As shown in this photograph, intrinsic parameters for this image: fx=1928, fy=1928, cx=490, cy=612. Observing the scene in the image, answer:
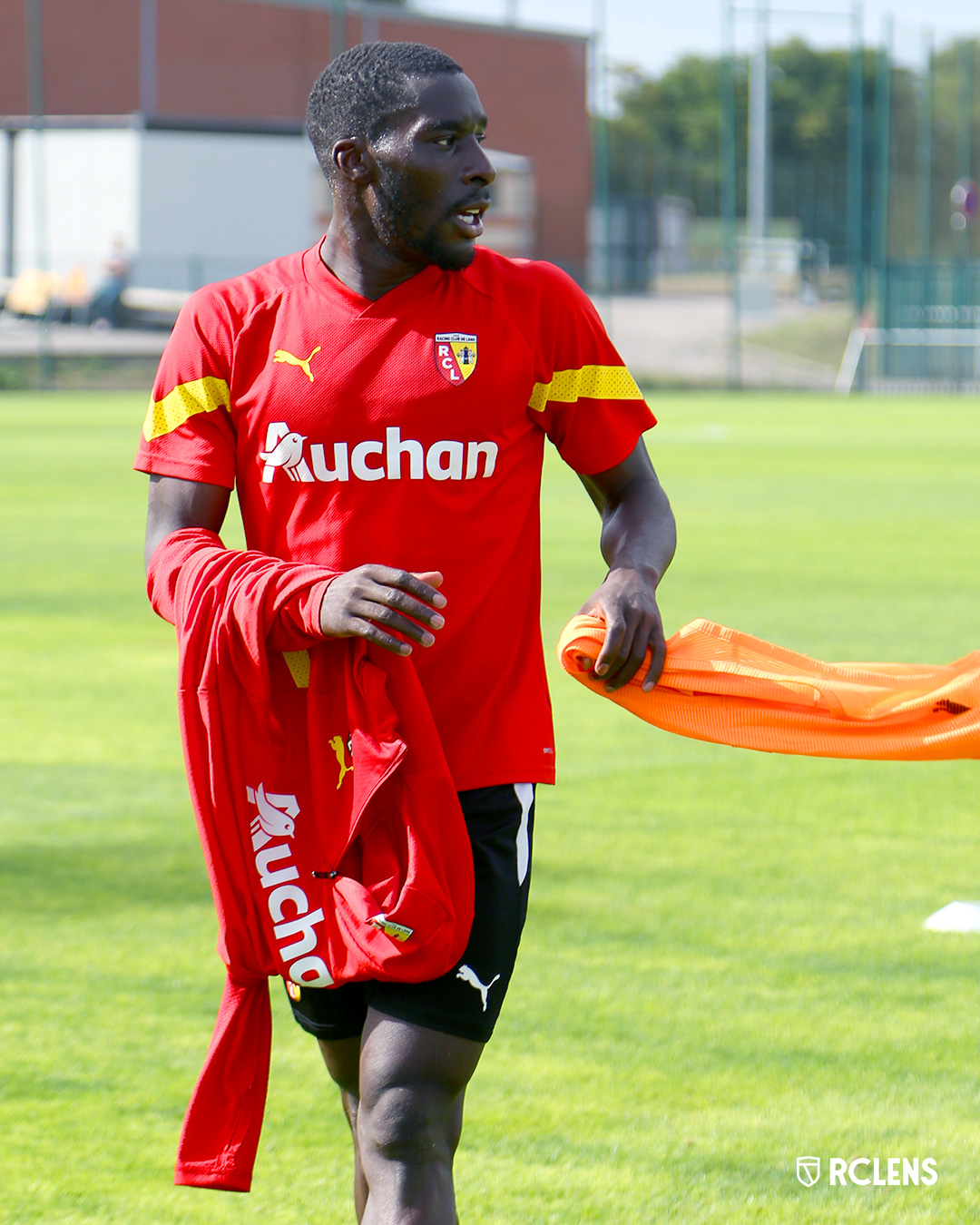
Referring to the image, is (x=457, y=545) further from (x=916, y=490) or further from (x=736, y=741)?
(x=916, y=490)

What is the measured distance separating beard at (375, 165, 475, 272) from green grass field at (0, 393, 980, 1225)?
181cm

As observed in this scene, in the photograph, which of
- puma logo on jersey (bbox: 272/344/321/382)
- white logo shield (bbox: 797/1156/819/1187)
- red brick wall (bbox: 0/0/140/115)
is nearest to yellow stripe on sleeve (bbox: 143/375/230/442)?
puma logo on jersey (bbox: 272/344/321/382)

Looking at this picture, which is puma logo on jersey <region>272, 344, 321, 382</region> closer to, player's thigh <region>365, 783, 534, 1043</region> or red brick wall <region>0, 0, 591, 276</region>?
player's thigh <region>365, 783, 534, 1043</region>

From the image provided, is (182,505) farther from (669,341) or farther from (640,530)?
(669,341)

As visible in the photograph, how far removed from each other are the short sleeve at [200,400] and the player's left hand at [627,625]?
630 mm

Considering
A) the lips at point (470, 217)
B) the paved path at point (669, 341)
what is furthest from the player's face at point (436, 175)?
the paved path at point (669, 341)

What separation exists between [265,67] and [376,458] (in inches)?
2114

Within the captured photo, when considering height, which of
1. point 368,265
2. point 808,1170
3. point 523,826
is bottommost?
point 808,1170

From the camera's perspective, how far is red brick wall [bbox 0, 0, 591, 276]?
2034 inches

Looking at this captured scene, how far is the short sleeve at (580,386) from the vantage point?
3.11m

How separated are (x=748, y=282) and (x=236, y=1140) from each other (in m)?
53.9

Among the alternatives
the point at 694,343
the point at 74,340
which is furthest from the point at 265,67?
the point at 74,340

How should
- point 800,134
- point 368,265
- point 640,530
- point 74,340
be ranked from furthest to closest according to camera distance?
point 800,134
point 74,340
point 640,530
point 368,265

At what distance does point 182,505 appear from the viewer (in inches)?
120
